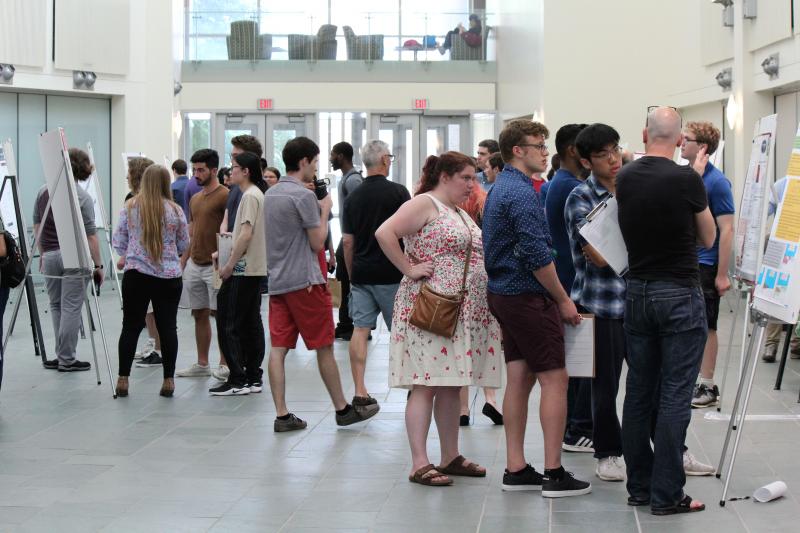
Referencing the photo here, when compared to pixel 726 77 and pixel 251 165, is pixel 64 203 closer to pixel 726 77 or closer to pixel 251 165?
pixel 251 165

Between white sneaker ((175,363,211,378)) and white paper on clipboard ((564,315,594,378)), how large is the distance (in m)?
4.02

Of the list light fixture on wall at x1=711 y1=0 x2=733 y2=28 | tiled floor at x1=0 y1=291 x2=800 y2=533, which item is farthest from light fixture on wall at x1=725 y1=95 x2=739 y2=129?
tiled floor at x1=0 y1=291 x2=800 y2=533

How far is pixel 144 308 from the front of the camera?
758 cm

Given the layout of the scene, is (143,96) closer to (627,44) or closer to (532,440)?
(627,44)

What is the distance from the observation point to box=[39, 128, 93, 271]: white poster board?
309 inches

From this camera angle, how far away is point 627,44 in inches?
723

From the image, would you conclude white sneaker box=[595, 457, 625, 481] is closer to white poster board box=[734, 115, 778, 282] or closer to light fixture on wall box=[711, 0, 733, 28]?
white poster board box=[734, 115, 778, 282]

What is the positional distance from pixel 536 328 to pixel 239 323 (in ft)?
10.1

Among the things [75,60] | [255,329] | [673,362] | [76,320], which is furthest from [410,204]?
[75,60]

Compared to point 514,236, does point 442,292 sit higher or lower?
lower

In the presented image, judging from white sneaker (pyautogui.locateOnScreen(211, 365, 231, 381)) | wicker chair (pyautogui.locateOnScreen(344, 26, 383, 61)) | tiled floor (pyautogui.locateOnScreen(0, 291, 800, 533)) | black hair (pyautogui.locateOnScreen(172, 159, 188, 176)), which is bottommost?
tiled floor (pyautogui.locateOnScreen(0, 291, 800, 533))

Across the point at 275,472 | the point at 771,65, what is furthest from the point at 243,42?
the point at 275,472

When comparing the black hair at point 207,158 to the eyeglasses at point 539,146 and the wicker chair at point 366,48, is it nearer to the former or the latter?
the eyeglasses at point 539,146

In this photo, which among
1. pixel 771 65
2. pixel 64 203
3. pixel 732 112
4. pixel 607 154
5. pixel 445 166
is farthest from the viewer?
pixel 732 112
